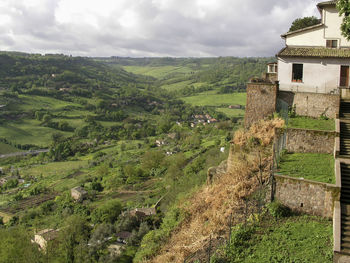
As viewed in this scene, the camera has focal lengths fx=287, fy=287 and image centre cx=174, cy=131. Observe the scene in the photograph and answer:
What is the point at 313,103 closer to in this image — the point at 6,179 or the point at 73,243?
the point at 73,243

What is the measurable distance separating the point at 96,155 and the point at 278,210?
8393 centimetres

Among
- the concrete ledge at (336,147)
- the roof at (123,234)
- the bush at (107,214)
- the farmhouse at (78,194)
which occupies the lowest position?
the farmhouse at (78,194)

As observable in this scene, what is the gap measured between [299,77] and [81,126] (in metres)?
105

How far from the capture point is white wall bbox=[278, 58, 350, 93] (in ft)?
60.9

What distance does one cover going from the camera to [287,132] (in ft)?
49.1

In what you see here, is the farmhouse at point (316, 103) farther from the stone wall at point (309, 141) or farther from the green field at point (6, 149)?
the green field at point (6, 149)

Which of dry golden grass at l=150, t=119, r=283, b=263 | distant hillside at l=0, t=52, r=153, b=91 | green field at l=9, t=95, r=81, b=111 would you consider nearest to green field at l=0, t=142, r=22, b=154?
green field at l=9, t=95, r=81, b=111

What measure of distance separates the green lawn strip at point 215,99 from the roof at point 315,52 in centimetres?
10552

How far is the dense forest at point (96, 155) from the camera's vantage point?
99.9 feet

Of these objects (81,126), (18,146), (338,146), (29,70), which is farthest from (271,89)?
(29,70)

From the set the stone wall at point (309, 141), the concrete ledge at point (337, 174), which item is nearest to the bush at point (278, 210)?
the concrete ledge at point (337, 174)

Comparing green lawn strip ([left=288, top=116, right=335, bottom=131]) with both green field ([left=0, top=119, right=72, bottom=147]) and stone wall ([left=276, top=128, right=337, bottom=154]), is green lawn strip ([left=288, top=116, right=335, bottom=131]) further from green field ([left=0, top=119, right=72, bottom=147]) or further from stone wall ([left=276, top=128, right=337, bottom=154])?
green field ([left=0, top=119, right=72, bottom=147])

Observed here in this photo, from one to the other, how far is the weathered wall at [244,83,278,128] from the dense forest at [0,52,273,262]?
25.8 feet

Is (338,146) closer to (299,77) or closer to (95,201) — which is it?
(299,77)
